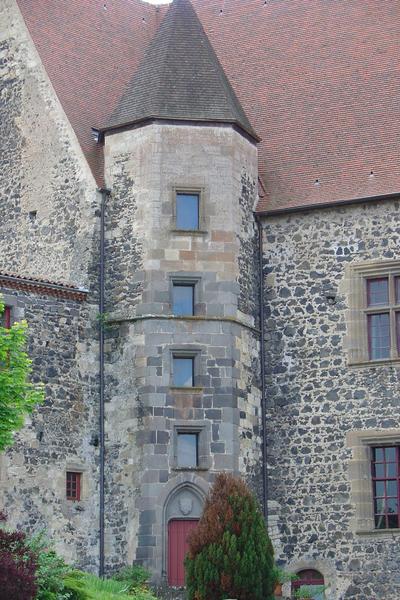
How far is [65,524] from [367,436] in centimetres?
688

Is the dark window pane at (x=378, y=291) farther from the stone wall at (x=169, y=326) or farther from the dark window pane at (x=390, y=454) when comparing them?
the dark window pane at (x=390, y=454)

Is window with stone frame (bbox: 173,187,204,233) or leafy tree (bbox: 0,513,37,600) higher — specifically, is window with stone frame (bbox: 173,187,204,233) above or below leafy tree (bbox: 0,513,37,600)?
above

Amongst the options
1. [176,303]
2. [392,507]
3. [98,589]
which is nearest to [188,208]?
[176,303]

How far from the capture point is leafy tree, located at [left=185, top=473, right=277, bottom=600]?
31.1 m

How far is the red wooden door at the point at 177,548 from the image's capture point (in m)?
36.2

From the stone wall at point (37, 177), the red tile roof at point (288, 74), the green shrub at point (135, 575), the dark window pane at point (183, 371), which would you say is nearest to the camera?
the green shrub at point (135, 575)

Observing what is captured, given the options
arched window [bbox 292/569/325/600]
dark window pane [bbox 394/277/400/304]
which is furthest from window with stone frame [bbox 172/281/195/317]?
arched window [bbox 292/569/325/600]

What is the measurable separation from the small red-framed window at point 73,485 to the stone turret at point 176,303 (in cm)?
65

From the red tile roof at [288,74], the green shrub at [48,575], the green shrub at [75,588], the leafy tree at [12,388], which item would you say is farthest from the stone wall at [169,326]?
the green shrub at [48,575]

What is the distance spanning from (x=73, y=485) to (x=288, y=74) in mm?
12530

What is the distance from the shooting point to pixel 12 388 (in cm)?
3073

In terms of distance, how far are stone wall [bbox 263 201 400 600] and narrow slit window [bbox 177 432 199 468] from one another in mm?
2363

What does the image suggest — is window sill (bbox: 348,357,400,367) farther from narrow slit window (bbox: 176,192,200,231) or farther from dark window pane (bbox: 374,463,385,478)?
narrow slit window (bbox: 176,192,200,231)

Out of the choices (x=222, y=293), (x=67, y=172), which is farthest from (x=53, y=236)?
(x=222, y=293)
